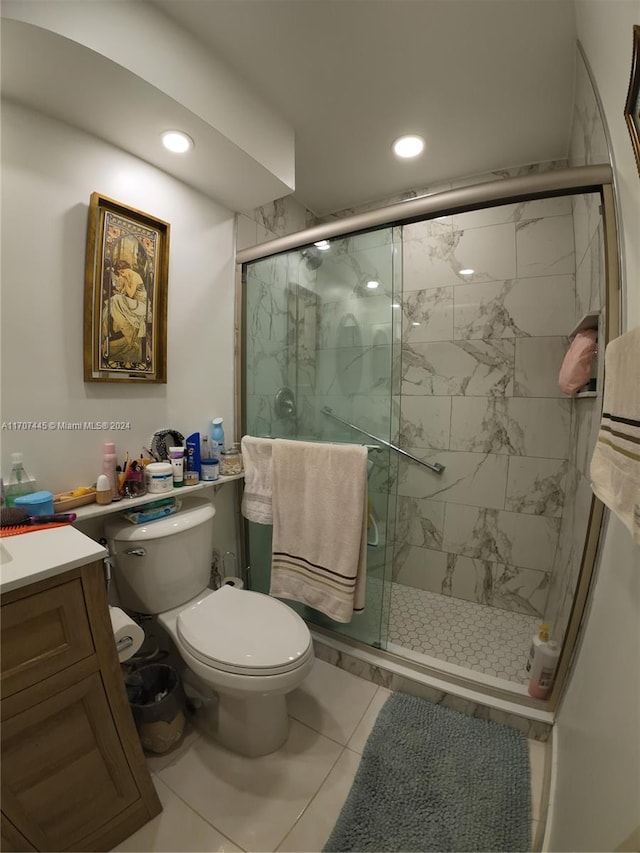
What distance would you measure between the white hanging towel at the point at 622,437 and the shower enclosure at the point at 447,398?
2.24 feet

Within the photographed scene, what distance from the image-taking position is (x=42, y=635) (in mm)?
729

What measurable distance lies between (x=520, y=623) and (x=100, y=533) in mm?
2107

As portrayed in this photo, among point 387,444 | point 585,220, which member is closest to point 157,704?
point 387,444

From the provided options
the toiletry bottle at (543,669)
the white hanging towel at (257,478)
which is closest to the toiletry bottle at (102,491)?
the white hanging towel at (257,478)

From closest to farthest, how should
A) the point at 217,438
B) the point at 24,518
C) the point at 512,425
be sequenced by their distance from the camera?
the point at 24,518
the point at 217,438
the point at 512,425

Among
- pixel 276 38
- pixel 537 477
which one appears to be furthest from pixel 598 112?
pixel 537 477

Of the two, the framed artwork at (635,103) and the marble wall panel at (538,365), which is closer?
the framed artwork at (635,103)

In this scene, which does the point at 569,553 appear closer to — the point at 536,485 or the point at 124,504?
the point at 536,485

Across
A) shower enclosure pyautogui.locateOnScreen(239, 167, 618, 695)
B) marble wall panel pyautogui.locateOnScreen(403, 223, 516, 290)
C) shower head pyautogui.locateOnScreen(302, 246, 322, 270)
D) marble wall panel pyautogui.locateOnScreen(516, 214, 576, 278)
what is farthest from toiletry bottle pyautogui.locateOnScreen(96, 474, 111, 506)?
marble wall panel pyautogui.locateOnScreen(516, 214, 576, 278)

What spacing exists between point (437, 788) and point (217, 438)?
152cm

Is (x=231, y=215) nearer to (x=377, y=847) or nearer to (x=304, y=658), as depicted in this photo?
(x=304, y=658)

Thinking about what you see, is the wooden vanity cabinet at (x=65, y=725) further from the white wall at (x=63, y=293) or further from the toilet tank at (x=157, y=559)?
the white wall at (x=63, y=293)

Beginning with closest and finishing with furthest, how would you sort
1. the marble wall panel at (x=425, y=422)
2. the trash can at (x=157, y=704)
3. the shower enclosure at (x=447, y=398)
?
1. the trash can at (x=157, y=704)
2. the shower enclosure at (x=447, y=398)
3. the marble wall panel at (x=425, y=422)

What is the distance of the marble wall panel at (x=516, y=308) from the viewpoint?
1.63 m
